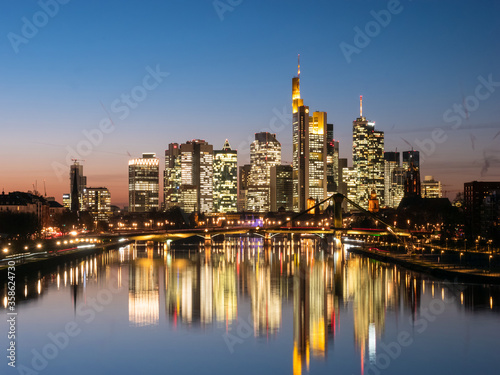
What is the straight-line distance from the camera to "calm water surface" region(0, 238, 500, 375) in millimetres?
29906

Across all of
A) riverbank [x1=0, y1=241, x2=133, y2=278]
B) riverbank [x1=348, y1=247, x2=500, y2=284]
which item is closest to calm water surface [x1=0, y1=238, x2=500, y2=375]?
riverbank [x1=348, y1=247, x2=500, y2=284]

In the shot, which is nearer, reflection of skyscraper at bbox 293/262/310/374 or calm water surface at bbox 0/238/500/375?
calm water surface at bbox 0/238/500/375

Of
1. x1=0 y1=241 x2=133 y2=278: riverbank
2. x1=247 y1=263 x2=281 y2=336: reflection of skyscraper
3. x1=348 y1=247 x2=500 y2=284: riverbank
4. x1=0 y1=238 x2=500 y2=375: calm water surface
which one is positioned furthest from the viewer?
x1=0 y1=241 x2=133 y2=278: riverbank

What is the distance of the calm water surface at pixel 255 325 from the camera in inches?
1177

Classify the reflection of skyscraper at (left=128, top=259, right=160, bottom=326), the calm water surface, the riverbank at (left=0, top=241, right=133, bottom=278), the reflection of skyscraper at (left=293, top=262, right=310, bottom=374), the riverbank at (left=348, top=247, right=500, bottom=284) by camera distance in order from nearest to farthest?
the calm water surface → the reflection of skyscraper at (left=293, top=262, right=310, bottom=374) → the reflection of skyscraper at (left=128, top=259, right=160, bottom=326) → the riverbank at (left=348, top=247, right=500, bottom=284) → the riverbank at (left=0, top=241, right=133, bottom=278)

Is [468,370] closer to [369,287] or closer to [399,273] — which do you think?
[369,287]

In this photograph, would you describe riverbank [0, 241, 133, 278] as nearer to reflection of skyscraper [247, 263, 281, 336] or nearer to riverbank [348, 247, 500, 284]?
reflection of skyscraper [247, 263, 281, 336]

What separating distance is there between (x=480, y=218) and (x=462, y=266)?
2794 inches

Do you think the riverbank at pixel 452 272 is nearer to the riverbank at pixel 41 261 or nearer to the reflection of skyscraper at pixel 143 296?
the reflection of skyscraper at pixel 143 296

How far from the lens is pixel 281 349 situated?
32.4 m

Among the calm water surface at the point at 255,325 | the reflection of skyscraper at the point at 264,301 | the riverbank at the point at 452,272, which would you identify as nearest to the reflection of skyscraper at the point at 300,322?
the calm water surface at the point at 255,325

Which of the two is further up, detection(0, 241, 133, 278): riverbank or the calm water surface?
detection(0, 241, 133, 278): riverbank

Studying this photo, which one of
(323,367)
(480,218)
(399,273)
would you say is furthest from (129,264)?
(480,218)

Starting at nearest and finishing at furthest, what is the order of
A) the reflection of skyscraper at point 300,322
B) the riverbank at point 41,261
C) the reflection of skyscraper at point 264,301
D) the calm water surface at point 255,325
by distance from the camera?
the calm water surface at point 255,325 < the reflection of skyscraper at point 300,322 < the reflection of skyscraper at point 264,301 < the riverbank at point 41,261
